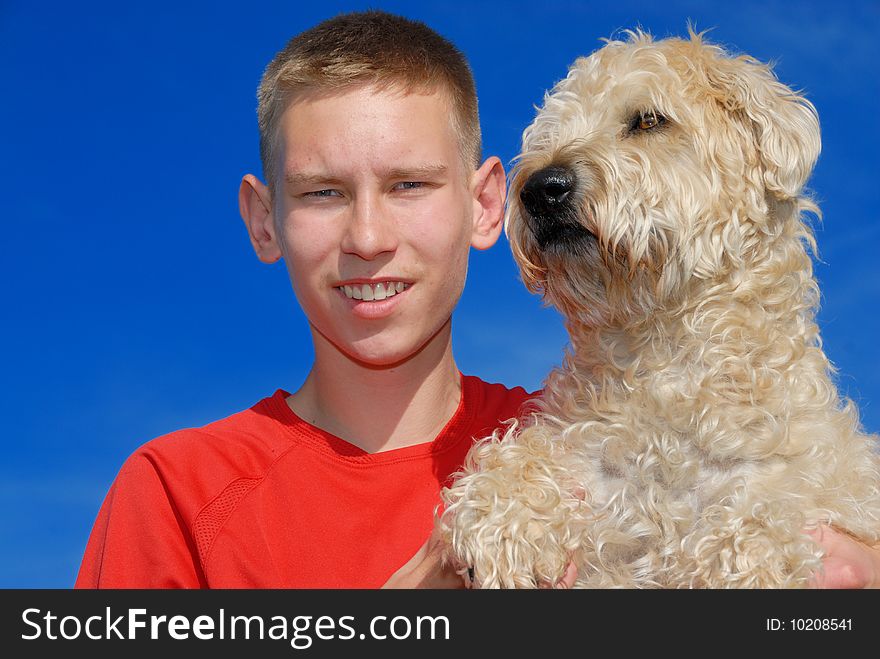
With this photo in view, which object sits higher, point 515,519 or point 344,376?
point 344,376

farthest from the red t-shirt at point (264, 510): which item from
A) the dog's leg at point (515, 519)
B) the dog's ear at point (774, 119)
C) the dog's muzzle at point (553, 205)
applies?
the dog's ear at point (774, 119)

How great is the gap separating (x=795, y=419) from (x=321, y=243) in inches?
113

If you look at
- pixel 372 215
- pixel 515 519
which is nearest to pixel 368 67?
pixel 372 215

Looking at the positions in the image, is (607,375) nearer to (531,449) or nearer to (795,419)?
(531,449)

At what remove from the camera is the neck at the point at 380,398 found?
5.80 metres

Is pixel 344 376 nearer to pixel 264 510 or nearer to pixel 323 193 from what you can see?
pixel 264 510

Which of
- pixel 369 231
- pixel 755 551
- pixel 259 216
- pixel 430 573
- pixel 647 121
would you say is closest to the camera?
pixel 755 551

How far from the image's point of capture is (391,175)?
5.24 m

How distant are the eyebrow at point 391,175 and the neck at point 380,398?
1177 mm


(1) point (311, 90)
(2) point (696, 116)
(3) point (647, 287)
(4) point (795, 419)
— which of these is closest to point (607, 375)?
(3) point (647, 287)

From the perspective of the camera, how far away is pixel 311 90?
5.51 m

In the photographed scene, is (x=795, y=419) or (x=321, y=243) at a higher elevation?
(x=321, y=243)

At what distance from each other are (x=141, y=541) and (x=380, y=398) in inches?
68.6

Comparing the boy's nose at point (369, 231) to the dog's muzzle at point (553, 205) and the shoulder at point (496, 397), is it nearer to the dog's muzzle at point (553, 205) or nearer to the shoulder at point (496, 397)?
the dog's muzzle at point (553, 205)
